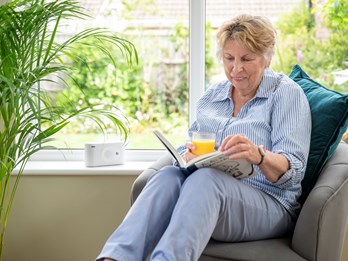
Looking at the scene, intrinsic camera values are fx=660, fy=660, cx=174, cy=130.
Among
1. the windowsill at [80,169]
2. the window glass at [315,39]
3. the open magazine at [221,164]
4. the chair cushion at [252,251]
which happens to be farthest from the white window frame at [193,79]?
the chair cushion at [252,251]

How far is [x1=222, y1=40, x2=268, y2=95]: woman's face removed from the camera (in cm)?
250

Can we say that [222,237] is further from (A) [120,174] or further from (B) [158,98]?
(B) [158,98]

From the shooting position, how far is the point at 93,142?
3.19 metres

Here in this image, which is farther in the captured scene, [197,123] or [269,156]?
[197,123]

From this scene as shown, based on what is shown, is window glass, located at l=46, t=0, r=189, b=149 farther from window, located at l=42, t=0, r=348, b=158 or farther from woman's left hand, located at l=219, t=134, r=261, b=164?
woman's left hand, located at l=219, t=134, r=261, b=164

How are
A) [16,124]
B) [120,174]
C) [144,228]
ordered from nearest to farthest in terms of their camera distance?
[144,228] < [16,124] < [120,174]

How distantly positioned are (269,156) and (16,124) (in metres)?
1.03

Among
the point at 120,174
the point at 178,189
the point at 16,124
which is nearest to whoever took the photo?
the point at 178,189

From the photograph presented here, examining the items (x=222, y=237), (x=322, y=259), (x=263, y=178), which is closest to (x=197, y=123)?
(x=263, y=178)

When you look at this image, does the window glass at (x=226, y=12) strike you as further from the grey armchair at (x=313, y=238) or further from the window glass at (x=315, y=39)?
the grey armchair at (x=313, y=238)

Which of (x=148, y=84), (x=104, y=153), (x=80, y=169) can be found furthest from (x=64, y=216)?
(x=148, y=84)

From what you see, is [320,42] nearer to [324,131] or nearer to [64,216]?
[324,131]

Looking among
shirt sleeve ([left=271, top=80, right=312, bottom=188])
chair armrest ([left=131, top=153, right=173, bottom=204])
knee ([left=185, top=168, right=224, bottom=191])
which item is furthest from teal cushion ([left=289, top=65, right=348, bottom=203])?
chair armrest ([left=131, top=153, right=173, bottom=204])

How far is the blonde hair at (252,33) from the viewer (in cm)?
247
